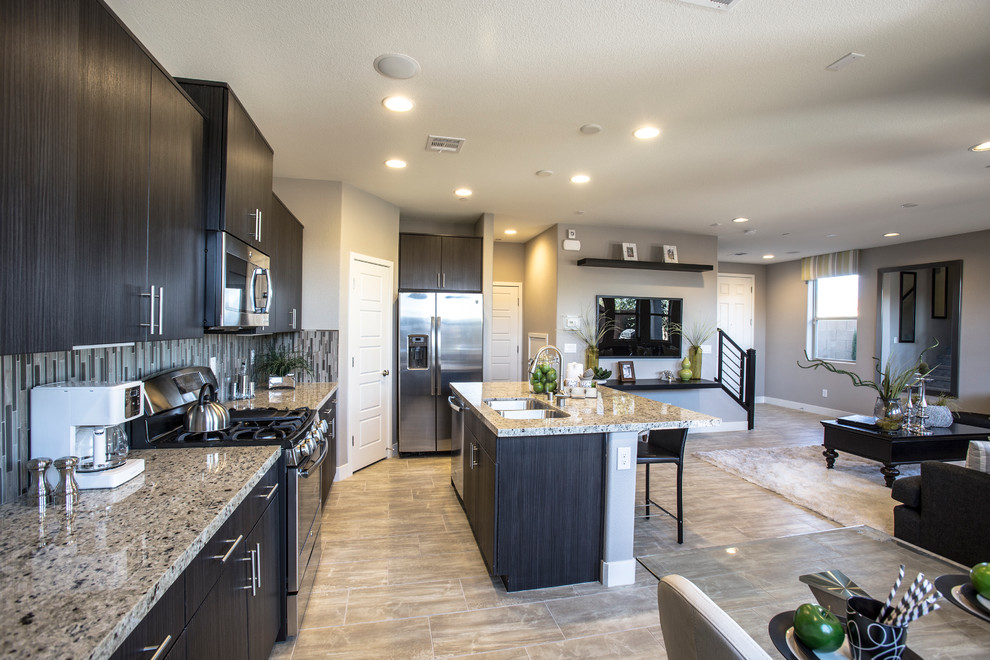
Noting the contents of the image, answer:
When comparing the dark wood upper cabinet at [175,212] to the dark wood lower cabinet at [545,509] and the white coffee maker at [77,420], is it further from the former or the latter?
the dark wood lower cabinet at [545,509]

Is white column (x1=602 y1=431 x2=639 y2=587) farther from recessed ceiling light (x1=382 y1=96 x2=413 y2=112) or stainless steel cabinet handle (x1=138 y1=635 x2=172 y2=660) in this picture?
recessed ceiling light (x1=382 y1=96 x2=413 y2=112)

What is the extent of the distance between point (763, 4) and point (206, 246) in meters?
2.49

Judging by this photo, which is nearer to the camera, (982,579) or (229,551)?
(982,579)

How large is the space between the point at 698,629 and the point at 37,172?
157 centimetres

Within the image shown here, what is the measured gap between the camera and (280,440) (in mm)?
2084

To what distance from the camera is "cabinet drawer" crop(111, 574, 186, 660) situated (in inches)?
34.8

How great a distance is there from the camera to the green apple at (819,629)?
95cm

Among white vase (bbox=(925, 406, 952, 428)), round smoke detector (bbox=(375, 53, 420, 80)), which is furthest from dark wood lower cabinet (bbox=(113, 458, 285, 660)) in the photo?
white vase (bbox=(925, 406, 952, 428))

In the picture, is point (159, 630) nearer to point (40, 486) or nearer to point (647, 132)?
point (40, 486)

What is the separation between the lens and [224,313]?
2051mm

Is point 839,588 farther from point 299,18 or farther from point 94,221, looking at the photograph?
point 299,18

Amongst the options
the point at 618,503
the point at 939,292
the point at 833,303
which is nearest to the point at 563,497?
the point at 618,503

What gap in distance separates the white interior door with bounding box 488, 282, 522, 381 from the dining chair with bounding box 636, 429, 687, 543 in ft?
12.8

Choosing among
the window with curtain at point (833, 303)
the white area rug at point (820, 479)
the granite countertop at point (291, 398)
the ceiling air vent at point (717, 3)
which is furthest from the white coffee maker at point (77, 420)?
the window with curtain at point (833, 303)
